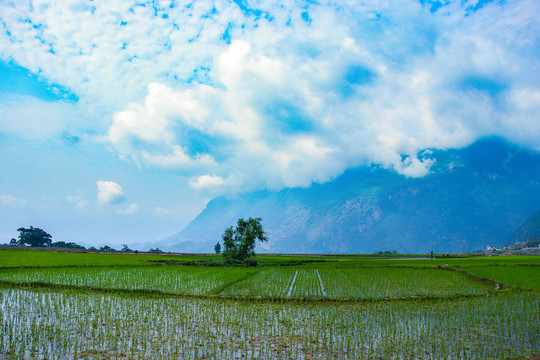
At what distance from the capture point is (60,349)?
8.79m

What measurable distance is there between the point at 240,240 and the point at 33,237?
6503 centimetres

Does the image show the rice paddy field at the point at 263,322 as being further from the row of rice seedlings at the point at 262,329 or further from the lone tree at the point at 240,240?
the lone tree at the point at 240,240

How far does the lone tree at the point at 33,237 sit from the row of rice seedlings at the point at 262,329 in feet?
266

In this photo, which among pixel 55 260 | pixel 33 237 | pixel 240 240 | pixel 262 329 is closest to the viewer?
pixel 262 329

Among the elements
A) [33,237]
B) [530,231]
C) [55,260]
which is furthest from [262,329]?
[530,231]

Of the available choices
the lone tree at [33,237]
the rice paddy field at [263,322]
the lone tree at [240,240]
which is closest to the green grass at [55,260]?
the lone tree at [240,240]

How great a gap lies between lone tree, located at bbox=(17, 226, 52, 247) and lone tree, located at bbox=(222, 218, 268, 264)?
62.6 metres

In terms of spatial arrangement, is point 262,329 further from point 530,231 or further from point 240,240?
point 530,231

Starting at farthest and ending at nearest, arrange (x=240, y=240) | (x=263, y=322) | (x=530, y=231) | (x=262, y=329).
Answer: (x=530, y=231), (x=240, y=240), (x=263, y=322), (x=262, y=329)

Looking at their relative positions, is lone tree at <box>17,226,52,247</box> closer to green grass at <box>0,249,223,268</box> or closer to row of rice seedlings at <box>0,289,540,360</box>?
green grass at <box>0,249,223,268</box>

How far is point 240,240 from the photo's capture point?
44938 mm

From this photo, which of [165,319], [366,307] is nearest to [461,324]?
[366,307]

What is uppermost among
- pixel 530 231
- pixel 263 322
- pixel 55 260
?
pixel 263 322

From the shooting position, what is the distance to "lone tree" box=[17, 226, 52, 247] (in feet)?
270
